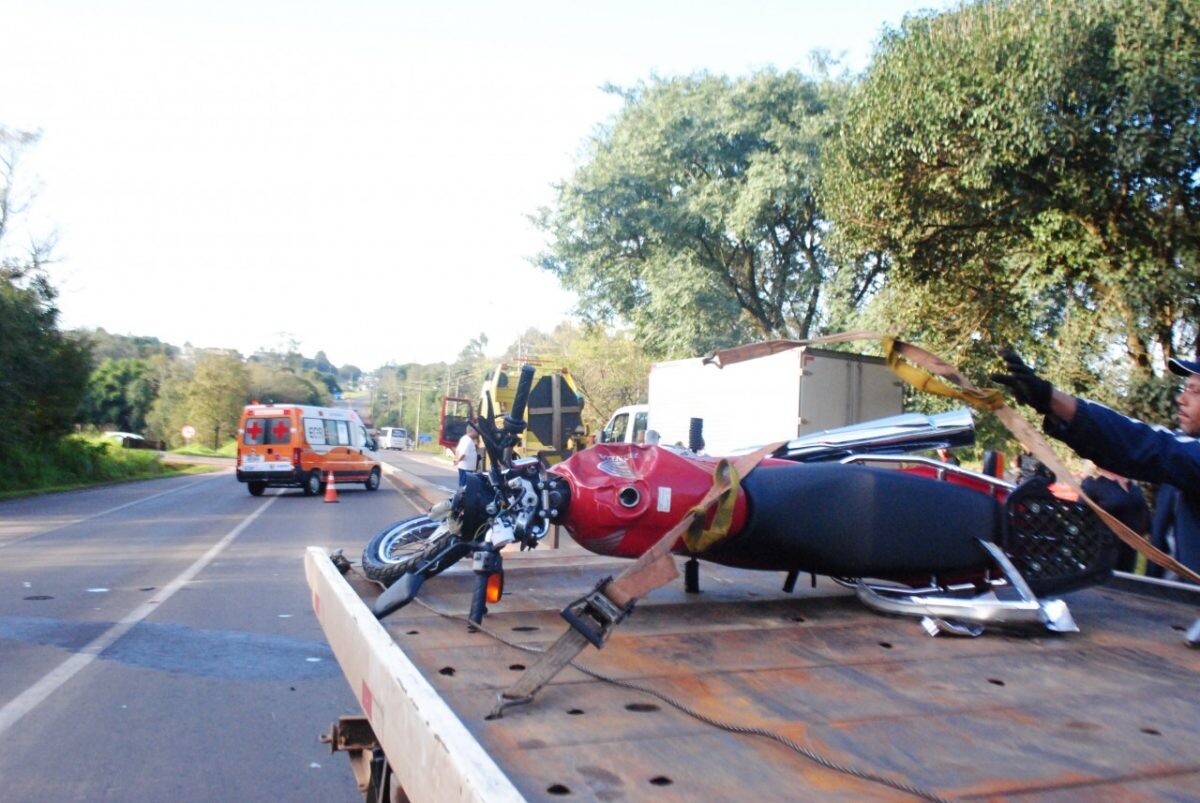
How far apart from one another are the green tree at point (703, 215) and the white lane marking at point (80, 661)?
51.8ft

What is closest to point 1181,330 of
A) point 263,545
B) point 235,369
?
point 263,545

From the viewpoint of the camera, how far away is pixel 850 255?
1873 centimetres

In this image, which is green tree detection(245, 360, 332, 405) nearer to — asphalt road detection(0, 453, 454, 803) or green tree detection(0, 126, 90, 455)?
green tree detection(0, 126, 90, 455)

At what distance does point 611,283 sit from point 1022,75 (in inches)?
611

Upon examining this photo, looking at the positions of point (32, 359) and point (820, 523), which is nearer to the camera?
point (820, 523)

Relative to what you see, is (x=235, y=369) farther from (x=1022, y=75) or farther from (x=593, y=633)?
(x=593, y=633)

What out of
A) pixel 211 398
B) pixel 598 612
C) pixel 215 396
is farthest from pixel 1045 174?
pixel 211 398

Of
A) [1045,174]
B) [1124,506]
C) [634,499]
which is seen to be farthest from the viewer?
[1045,174]

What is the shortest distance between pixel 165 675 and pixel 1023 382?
5960 mm

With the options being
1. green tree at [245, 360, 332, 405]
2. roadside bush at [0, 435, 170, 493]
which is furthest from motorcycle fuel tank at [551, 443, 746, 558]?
green tree at [245, 360, 332, 405]

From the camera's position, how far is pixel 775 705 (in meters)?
2.53

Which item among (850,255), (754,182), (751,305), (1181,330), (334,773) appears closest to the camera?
(334,773)

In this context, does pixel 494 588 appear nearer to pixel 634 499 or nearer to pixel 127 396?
pixel 634 499

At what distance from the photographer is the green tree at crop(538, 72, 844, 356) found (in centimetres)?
2469
